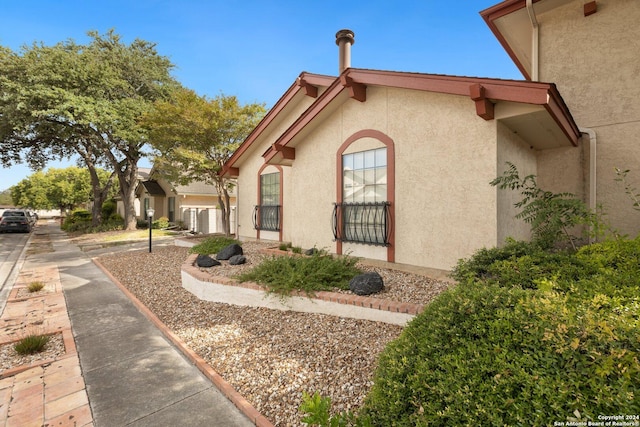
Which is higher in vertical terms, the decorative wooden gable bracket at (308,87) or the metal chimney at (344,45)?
the metal chimney at (344,45)

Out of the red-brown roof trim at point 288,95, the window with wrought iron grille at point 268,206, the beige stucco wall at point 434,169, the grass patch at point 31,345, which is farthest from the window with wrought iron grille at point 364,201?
the grass patch at point 31,345

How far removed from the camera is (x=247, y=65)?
12969 mm

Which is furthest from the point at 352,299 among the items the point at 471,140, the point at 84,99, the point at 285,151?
the point at 84,99

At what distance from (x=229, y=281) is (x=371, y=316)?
2.84 meters

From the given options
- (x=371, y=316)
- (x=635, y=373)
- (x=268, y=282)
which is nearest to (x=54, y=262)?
(x=268, y=282)

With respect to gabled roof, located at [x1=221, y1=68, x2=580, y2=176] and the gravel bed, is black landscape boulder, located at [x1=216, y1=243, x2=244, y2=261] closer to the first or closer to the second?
the gravel bed

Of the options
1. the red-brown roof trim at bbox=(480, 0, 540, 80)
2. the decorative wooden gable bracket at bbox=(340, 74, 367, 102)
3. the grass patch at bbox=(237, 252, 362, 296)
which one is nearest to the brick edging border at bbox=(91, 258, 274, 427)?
the grass patch at bbox=(237, 252, 362, 296)

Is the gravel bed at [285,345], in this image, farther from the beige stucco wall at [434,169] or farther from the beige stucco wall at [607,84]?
the beige stucco wall at [607,84]

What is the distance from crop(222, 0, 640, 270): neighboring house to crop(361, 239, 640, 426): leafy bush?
3.54 meters

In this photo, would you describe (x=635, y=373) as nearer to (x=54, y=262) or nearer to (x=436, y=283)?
(x=436, y=283)

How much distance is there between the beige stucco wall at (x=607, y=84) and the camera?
616 centimetres

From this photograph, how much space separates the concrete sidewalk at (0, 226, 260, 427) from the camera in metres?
2.75

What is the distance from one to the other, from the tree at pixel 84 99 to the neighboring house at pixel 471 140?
49.8 feet

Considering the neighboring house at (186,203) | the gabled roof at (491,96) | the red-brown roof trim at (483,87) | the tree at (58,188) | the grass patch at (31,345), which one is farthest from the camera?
the tree at (58,188)
